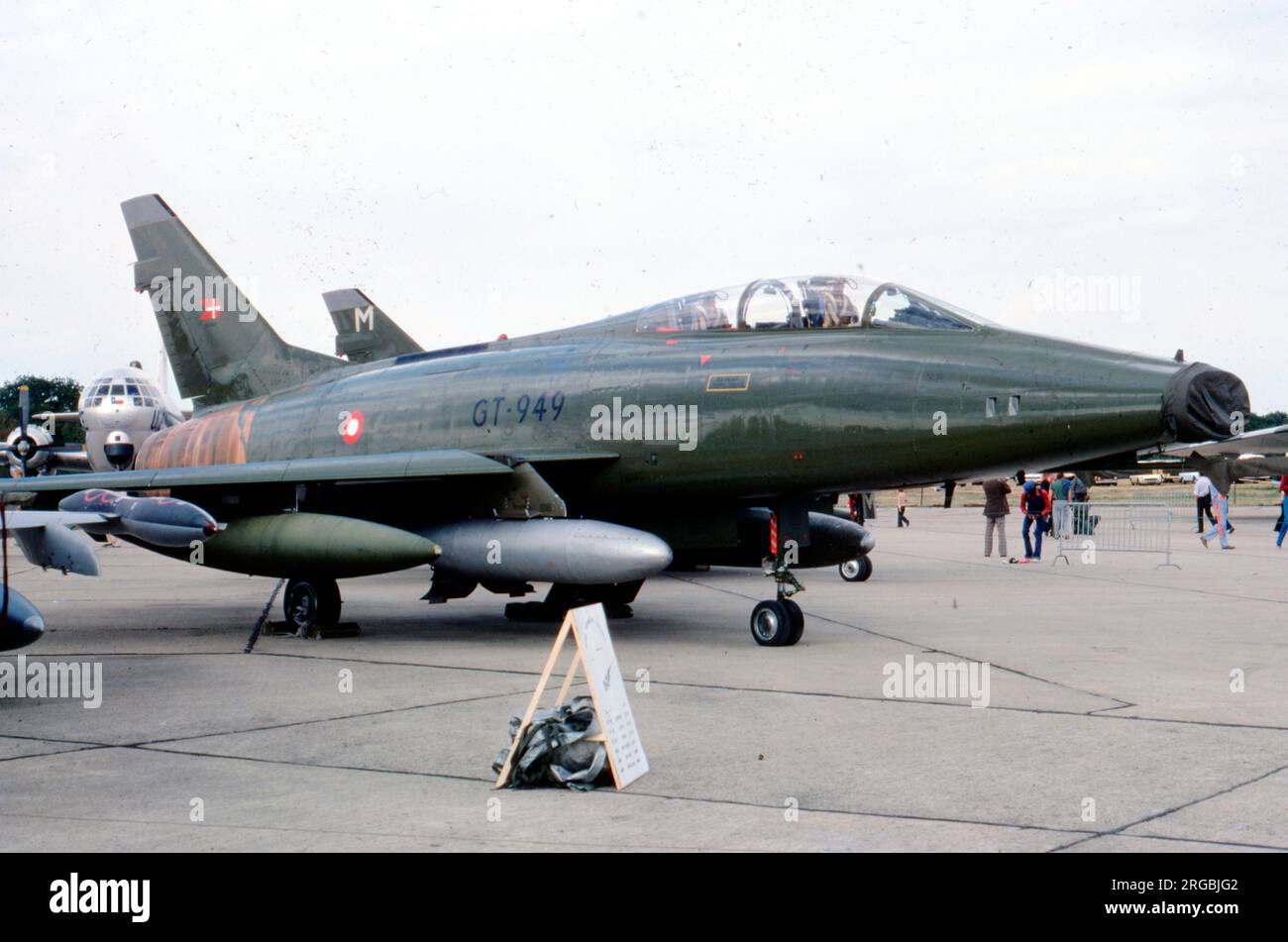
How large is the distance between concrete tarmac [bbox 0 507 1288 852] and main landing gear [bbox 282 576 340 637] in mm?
341

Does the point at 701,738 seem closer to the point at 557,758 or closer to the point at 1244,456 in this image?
the point at 557,758

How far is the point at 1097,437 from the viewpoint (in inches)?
369

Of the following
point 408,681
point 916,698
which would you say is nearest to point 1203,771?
point 916,698

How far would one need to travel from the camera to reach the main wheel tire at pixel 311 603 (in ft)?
40.3

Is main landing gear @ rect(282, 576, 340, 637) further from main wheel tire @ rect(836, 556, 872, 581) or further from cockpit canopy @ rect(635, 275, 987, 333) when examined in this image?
main wheel tire @ rect(836, 556, 872, 581)

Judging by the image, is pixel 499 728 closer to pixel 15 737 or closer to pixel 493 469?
pixel 15 737

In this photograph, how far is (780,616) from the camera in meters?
10.9

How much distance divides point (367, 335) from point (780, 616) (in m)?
13.3

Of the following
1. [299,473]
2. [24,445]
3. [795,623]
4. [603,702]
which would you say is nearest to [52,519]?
[299,473]

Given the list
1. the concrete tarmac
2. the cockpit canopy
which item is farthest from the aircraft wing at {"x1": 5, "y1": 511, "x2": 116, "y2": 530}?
the cockpit canopy

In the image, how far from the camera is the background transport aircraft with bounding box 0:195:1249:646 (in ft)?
31.9

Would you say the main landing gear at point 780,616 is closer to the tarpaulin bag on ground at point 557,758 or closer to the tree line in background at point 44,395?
the tarpaulin bag on ground at point 557,758

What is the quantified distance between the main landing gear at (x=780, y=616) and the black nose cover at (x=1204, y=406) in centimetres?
347

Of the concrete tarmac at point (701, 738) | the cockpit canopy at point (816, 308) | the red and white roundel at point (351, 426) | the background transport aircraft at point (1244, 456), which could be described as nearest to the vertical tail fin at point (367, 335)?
the red and white roundel at point (351, 426)
